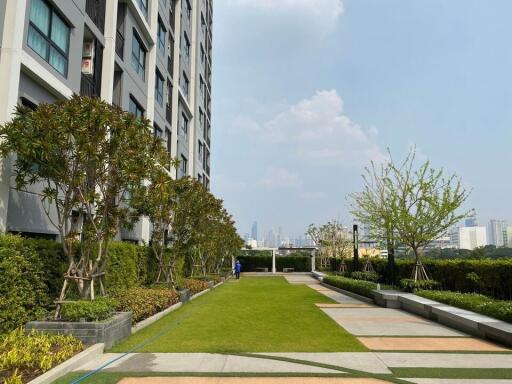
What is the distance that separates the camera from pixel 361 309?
1472 cm

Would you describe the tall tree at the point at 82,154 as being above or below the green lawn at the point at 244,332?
above

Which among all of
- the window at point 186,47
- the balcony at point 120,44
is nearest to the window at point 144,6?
the balcony at point 120,44

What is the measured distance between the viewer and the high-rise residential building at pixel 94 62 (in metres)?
9.98

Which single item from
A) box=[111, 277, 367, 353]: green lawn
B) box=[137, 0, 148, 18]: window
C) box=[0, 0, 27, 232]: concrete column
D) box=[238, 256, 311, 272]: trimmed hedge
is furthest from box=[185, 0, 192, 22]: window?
box=[238, 256, 311, 272]: trimmed hedge

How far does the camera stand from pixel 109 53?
16359 millimetres

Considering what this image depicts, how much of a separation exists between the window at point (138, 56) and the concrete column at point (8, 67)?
32.8 ft

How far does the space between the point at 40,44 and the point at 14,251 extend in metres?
6.14

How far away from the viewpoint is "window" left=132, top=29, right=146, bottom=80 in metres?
20.2

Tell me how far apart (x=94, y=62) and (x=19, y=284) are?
398 inches

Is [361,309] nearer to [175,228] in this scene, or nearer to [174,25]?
[175,228]

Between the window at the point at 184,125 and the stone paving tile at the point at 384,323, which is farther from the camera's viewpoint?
the window at the point at 184,125

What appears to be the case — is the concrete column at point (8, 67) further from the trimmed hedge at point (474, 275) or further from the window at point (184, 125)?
the window at point (184, 125)

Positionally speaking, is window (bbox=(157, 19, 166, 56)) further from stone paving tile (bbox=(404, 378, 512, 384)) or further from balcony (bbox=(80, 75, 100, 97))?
stone paving tile (bbox=(404, 378, 512, 384))

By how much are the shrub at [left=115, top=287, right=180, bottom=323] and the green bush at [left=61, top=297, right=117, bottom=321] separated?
1.29m
